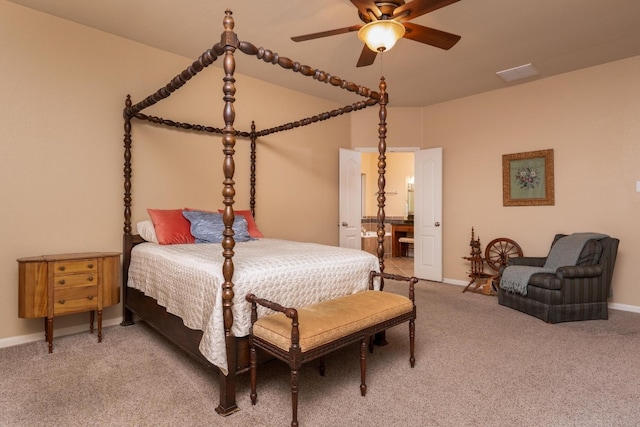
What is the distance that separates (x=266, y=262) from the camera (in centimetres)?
227

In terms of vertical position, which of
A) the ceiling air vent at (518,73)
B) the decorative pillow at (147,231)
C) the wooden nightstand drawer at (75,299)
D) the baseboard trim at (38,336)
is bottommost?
the baseboard trim at (38,336)

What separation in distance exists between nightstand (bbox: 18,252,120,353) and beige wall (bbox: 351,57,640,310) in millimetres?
4096

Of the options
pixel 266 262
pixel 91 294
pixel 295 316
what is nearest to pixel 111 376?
pixel 91 294

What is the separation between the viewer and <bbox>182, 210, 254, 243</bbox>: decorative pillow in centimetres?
343

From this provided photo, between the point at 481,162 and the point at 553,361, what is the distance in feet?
10.7

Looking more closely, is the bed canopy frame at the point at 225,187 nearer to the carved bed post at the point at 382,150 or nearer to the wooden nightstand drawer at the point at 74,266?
the carved bed post at the point at 382,150

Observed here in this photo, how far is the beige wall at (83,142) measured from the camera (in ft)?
9.62

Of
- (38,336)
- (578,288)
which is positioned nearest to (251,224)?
(38,336)

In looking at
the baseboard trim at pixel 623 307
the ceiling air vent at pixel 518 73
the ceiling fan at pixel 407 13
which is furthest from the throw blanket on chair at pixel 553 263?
the ceiling fan at pixel 407 13

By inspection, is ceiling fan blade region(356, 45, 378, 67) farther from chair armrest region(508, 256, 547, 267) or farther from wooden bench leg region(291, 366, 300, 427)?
chair armrest region(508, 256, 547, 267)

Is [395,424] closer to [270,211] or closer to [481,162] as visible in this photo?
[270,211]

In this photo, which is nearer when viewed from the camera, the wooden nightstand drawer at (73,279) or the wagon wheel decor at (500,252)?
the wooden nightstand drawer at (73,279)

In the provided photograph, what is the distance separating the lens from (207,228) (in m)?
3.46

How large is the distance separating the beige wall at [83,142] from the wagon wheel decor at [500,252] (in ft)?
11.3
